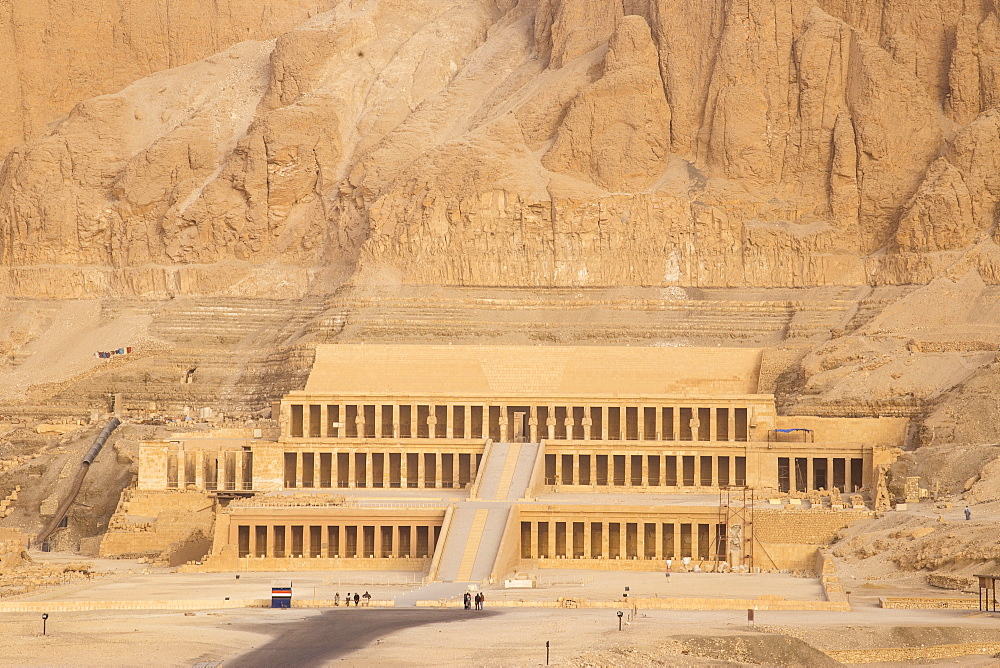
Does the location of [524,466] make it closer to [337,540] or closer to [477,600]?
[337,540]

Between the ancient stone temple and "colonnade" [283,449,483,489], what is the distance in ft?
0.33

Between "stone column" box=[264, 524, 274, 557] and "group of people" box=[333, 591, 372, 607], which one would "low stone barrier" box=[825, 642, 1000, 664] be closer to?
"group of people" box=[333, 591, 372, 607]

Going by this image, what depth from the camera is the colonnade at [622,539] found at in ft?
306

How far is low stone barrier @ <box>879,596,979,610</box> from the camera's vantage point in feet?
232

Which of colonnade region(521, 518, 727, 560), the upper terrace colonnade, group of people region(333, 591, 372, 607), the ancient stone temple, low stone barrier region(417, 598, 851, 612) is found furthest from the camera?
the upper terrace colonnade

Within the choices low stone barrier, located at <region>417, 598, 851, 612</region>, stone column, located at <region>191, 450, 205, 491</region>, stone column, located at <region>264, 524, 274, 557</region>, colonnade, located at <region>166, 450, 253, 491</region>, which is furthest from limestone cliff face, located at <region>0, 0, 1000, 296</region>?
low stone barrier, located at <region>417, 598, 851, 612</region>

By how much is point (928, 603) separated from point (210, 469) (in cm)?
4606

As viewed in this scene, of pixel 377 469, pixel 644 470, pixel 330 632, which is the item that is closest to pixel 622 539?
pixel 644 470

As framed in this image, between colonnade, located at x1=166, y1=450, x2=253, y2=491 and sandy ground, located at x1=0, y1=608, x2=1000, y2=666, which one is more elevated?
colonnade, located at x1=166, y1=450, x2=253, y2=491

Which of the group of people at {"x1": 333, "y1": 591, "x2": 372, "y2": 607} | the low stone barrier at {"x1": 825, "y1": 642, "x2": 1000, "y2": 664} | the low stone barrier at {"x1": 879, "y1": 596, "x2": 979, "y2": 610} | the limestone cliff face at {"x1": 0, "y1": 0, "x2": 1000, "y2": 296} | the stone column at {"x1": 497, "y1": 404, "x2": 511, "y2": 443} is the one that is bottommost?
the low stone barrier at {"x1": 825, "y1": 642, "x2": 1000, "y2": 664}

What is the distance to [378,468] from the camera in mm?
109625

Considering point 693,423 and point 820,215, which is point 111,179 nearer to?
point 820,215

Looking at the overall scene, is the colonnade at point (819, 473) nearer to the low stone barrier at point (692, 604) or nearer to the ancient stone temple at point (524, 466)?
the ancient stone temple at point (524, 466)

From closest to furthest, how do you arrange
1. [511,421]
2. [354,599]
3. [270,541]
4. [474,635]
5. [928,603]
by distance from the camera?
1. [474,635]
2. [928,603]
3. [354,599]
4. [270,541]
5. [511,421]
